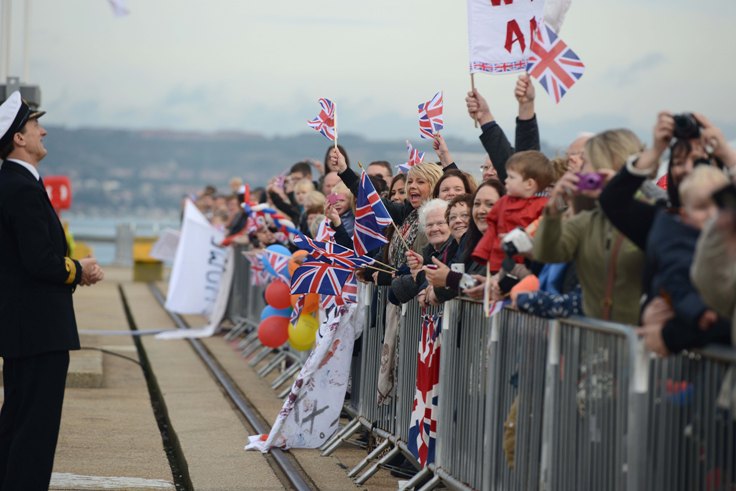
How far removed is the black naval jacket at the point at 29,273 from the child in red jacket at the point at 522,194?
2.38 meters

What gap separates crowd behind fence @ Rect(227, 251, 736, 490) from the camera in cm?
500

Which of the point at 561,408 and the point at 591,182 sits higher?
the point at 591,182

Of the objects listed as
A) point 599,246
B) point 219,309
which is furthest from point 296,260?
point 219,309

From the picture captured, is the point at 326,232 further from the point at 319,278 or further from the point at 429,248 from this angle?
the point at 429,248

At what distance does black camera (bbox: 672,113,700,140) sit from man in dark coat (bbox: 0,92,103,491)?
3.57 meters

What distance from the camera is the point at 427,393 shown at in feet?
28.6

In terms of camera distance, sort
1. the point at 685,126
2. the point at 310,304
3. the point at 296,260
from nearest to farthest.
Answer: the point at 685,126
the point at 310,304
the point at 296,260

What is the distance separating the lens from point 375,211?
967 cm

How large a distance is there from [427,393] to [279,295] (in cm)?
596

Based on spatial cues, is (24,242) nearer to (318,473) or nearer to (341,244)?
(318,473)

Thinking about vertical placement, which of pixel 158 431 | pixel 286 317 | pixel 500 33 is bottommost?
pixel 158 431

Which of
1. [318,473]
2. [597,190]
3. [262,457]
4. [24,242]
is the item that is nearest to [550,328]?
[597,190]

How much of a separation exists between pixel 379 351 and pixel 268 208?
6442 millimetres

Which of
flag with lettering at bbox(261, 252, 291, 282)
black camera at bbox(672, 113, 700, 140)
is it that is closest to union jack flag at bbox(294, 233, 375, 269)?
flag with lettering at bbox(261, 252, 291, 282)
